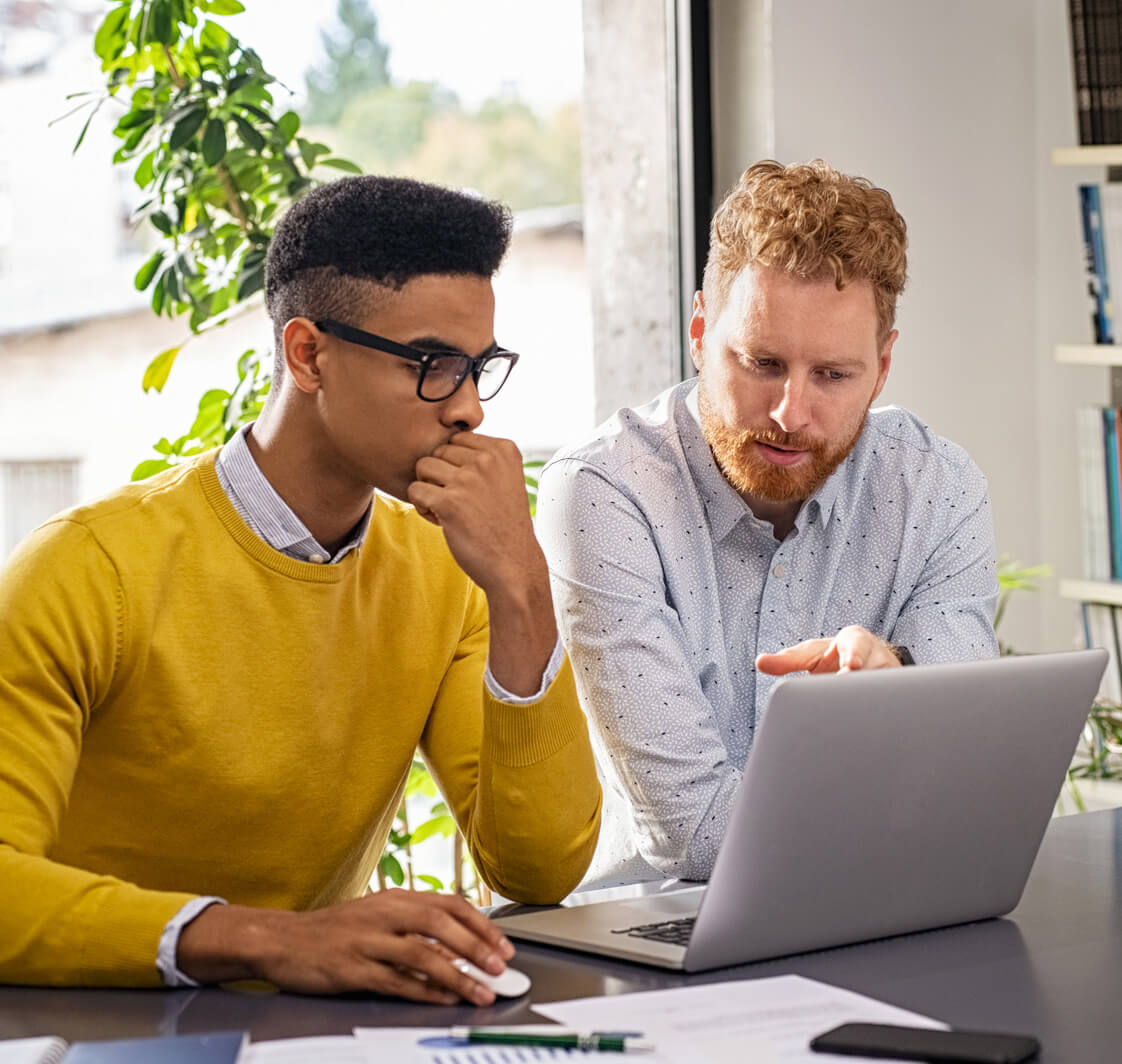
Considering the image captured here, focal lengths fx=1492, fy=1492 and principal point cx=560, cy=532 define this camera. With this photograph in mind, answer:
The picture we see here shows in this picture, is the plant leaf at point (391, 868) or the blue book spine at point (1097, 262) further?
the blue book spine at point (1097, 262)

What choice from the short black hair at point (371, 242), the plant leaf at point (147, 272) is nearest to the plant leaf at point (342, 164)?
the plant leaf at point (147, 272)

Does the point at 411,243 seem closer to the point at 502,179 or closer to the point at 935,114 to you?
the point at 502,179

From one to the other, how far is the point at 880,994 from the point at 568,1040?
0.25m

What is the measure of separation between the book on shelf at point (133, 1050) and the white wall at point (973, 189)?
214 cm

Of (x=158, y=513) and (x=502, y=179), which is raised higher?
(x=502, y=179)

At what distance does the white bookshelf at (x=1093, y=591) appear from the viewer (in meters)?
2.83

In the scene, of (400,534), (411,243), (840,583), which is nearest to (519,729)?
(400,534)

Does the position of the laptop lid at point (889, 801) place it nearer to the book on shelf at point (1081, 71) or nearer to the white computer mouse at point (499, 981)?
the white computer mouse at point (499, 981)

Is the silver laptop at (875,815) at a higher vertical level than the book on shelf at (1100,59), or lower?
lower

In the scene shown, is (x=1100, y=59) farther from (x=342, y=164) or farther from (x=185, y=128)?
(x=185, y=128)

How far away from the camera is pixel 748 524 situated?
69.4 inches

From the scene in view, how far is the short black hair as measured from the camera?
1353 mm

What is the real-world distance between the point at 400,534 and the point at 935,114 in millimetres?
1834

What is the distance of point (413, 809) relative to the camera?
297cm
